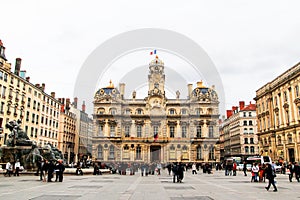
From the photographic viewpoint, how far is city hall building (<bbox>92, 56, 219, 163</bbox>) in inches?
2332

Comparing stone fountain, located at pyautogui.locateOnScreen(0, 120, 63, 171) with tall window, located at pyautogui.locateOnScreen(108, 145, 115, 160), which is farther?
tall window, located at pyautogui.locateOnScreen(108, 145, 115, 160)

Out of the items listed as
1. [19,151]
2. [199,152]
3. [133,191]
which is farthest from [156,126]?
[133,191]

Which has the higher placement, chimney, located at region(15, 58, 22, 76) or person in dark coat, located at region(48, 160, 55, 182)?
chimney, located at region(15, 58, 22, 76)

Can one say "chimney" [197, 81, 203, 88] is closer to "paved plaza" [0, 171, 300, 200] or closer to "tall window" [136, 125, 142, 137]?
"tall window" [136, 125, 142, 137]

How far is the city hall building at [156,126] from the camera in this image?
5923 cm

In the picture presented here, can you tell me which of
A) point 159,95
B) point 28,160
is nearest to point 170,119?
point 159,95

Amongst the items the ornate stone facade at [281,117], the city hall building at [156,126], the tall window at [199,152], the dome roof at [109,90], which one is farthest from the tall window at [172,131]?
the ornate stone facade at [281,117]

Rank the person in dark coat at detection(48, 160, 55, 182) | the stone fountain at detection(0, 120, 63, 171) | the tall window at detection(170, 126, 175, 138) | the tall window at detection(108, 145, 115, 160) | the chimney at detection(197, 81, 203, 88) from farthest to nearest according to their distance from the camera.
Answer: the chimney at detection(197, 81, 203, 88) < the tall window at detection(170, 126, 175, 138) < the tall window at detection(108, 145, 115, 160) < the stone fountain at detection(0, 120, 63, 171) < the person in dark coat at detection(48, 160, 55, 182)

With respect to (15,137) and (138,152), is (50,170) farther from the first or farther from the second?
(138,152)

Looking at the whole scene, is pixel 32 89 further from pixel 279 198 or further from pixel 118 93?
pixel 279 198

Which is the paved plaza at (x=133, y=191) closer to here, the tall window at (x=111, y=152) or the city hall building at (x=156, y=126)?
the city hall building at (x=156, y=126)

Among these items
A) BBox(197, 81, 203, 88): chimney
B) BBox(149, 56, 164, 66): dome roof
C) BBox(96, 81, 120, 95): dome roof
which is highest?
BBox(149, 56, 164, 66): dome roof

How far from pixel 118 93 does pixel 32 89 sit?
20.8 metres

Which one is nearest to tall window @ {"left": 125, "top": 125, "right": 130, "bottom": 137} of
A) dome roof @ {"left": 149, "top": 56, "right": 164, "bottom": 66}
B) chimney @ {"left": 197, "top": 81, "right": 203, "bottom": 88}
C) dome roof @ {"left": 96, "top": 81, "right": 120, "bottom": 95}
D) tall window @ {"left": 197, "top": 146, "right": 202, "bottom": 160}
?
dome roof @ {"left": 96, "top": 81, "right": 120, "bottom": 95}
